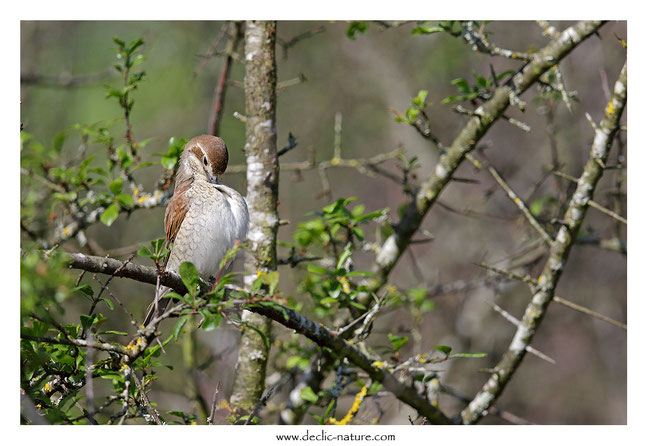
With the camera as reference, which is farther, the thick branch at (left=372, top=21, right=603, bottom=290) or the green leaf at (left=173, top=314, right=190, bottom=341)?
the thick branch at (left=372, top=21, right=603, bottom=290)

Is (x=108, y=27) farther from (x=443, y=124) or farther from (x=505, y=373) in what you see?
(x=443, y=124)

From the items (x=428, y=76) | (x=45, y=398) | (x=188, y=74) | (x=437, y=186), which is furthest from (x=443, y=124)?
(x=45, y=398)

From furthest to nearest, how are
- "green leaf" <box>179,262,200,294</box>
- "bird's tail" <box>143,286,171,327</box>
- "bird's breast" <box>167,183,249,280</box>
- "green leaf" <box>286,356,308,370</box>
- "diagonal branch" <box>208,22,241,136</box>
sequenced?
"diagonal branch" <box>208,22,241,136</box>, "green leaf" <box>286,356,308,370</box>, "bird's breast" <box>167,183,249,280</box>, "bird's tail" <box>143,286,171,327</box>, "green leaf" <box>179,262,200,294</box>

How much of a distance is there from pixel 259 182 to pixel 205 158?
0.42 metres

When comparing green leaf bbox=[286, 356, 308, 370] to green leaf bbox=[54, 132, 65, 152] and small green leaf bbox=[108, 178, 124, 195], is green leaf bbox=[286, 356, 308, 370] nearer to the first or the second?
Result: small green leaf bbox=[108, 178, 124, 195]

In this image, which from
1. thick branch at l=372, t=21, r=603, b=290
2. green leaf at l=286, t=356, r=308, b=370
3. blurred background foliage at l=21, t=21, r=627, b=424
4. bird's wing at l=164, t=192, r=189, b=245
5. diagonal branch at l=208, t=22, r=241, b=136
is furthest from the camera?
blurred background foliage at l=21, t=21, r=627, b=424

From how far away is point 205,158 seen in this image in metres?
3.63

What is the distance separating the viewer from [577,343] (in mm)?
9281

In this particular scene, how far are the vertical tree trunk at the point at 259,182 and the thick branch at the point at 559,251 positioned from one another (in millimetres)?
1471

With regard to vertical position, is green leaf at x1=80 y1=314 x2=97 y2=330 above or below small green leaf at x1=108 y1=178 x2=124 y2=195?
below

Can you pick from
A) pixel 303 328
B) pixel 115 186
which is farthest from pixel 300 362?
pixel 115 186

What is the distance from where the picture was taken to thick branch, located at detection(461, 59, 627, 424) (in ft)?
12.5

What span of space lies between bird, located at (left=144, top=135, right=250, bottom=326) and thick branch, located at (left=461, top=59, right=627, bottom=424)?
1957mm

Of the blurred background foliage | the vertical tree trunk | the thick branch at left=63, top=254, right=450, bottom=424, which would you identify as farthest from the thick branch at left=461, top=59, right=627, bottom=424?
the vertical tree trunk
